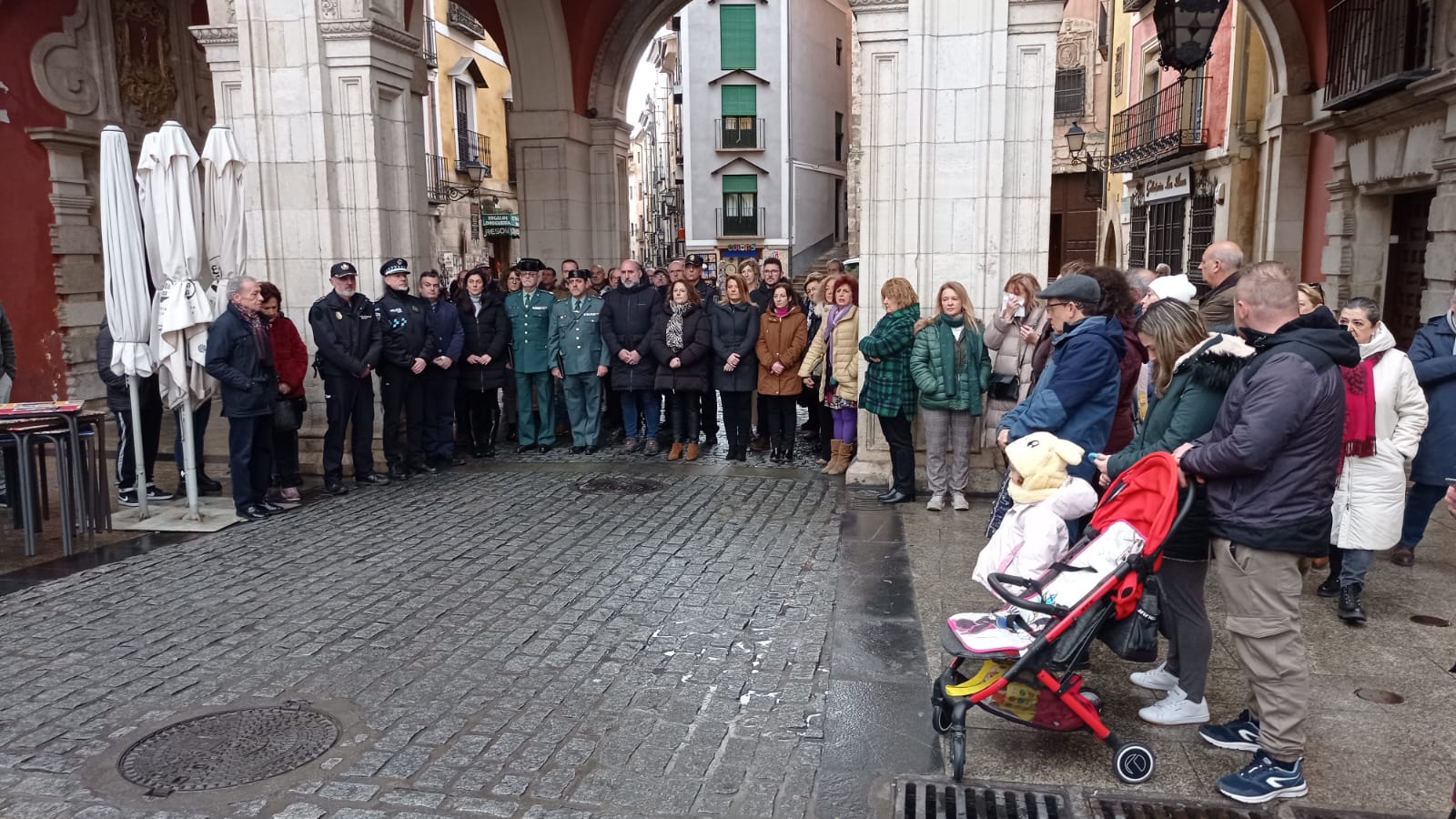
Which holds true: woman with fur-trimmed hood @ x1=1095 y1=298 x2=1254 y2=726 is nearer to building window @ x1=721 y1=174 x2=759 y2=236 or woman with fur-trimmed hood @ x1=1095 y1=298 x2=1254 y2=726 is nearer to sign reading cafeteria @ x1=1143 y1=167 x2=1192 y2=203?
sign reading cafeteria @ x1=1143 y1=167 x2=1192 y2=203

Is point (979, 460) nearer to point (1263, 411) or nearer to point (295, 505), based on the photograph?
point (1263, 411)

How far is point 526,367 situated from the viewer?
1002cm

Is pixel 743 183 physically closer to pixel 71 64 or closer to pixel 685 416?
pixel 71 64

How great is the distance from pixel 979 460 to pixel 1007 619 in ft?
14.2

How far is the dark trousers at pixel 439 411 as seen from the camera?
9289 mm

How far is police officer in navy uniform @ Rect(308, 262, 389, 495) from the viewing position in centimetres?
820

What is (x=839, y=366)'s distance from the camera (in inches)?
334

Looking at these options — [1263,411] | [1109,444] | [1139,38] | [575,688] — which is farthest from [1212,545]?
[1139,38]

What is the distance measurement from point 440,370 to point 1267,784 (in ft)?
24.9

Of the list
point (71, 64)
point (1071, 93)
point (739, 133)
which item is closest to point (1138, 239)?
point (1071, 93)

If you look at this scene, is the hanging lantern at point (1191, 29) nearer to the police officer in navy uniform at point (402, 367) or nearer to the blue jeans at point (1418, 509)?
the blue jeans at point (1418, 509)

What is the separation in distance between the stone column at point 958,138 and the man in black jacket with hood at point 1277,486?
171 inches

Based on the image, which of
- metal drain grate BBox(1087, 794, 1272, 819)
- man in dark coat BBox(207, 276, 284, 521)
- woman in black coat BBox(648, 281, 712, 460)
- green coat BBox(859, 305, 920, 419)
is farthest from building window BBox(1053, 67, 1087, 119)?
metal drain grate BBox(1087, 794, 1272, 819)

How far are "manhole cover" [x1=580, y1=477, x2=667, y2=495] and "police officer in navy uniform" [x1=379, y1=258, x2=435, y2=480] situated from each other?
175 centimetres
